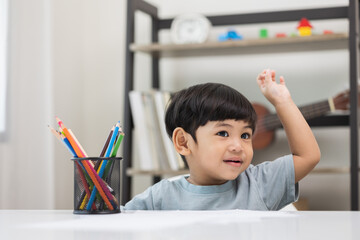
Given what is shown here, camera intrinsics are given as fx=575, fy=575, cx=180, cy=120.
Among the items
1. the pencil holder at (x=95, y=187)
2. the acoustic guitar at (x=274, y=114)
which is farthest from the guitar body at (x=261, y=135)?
the pencil holder at (x=95, y=187)

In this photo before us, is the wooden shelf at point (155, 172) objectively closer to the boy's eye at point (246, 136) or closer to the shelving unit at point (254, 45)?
the shelving unit at point (254, 45)

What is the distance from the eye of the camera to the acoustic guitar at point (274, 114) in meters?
2.29

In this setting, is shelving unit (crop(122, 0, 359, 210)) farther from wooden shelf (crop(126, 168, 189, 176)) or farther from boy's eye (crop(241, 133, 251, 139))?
boy's eye (crop(241, 133, 251, 139))

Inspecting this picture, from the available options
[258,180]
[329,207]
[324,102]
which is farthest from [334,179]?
[258,180]

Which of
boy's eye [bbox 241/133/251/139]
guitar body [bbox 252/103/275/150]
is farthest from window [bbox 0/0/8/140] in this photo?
boy's eye [bbox 241/133/251/139]

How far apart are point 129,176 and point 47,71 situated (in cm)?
55

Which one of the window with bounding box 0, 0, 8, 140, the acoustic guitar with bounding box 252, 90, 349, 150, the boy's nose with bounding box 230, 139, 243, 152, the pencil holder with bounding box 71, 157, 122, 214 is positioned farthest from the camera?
the acoustic guitar with bounding box 252, 90, 349, 150

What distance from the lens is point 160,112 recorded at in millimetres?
2355

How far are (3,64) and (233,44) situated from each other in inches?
35.4

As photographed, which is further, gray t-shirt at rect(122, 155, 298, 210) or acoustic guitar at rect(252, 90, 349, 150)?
acoustic guitar at rect(252, 90, 349, 150)

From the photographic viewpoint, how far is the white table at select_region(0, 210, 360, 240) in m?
0.54

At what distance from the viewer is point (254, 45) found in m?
2.35

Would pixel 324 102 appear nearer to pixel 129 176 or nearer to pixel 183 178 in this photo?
pixel 129 176

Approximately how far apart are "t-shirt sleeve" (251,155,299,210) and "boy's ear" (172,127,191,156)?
0.16 m
